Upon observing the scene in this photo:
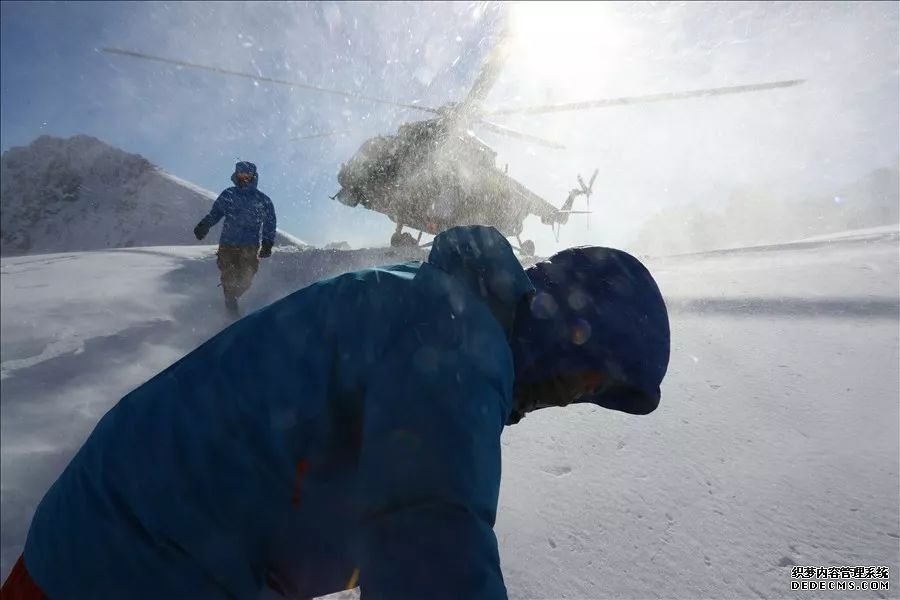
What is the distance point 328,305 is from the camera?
87 centimetres

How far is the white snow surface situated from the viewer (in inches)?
71.7

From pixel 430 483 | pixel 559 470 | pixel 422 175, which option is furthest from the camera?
pixel 422 175

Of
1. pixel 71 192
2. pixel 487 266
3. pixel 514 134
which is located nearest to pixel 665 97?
pixel 514 134

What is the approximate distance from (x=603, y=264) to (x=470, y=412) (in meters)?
0.56

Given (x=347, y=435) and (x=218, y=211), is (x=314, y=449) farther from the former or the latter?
(x=218, y=211)

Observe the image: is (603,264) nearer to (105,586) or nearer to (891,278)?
(105,586)

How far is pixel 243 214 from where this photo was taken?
547 cm

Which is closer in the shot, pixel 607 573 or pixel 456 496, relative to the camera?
pixel 456 496

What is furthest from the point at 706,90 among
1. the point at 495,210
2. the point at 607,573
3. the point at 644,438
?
the point at 607,573

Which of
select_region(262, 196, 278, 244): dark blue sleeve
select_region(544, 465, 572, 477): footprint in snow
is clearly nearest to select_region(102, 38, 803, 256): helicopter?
select_region(262, 196, 278, 244): dark blue sleeve

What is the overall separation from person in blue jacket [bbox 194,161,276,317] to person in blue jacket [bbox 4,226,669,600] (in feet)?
15.4

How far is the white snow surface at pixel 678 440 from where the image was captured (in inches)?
71.7

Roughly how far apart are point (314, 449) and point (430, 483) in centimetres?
27

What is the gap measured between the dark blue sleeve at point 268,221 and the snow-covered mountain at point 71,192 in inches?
3872
